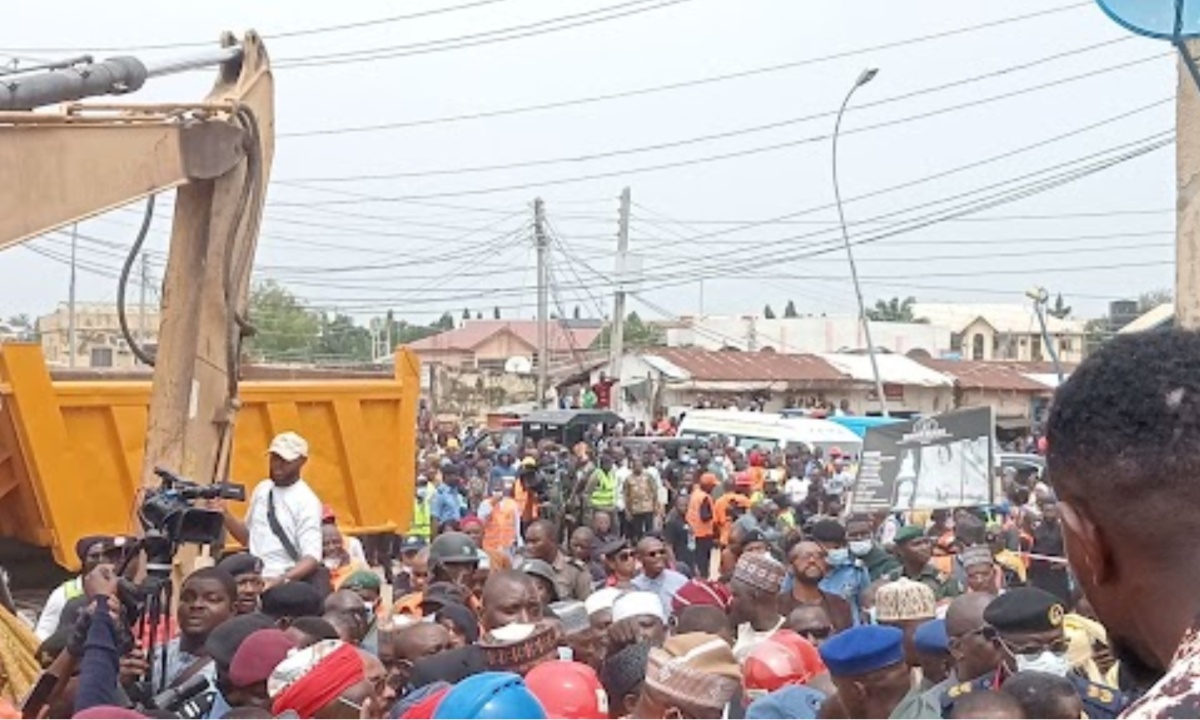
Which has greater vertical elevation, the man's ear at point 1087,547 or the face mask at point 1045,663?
the man's ear at point 1087,547

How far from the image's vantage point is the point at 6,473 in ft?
34.3

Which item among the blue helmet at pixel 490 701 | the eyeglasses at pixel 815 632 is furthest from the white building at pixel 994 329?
the blue helmet at pixel 490 701

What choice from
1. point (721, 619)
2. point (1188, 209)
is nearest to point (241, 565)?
point (721, 619)

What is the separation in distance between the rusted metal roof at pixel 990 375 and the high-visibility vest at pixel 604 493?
38530 mm

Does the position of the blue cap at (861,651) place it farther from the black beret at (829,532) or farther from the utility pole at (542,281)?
the utility pole at (542,281)

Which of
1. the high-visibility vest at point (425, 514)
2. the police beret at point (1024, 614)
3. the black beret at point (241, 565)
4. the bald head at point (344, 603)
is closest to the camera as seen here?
the police beret at point (1024, 614)

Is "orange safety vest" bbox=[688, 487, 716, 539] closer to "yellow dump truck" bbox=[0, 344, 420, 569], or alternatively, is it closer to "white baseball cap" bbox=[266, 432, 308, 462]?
"yellow dump truck" bbox=[0, 344, 420, 569]

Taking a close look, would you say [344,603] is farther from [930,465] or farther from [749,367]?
[749,367]

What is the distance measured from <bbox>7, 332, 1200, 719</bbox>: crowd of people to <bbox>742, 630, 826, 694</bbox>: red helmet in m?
0.01

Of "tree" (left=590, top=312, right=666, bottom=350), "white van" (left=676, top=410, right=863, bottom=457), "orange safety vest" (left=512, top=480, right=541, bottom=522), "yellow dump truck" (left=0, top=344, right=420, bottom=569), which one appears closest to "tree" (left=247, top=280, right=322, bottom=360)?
"tree" (left=590, top=312, right=666, bottom=350)

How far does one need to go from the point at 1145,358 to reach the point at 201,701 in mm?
4414

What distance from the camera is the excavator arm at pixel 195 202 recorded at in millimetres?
7453

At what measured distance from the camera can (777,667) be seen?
19.6 feet

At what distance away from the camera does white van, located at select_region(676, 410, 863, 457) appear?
101 ft
